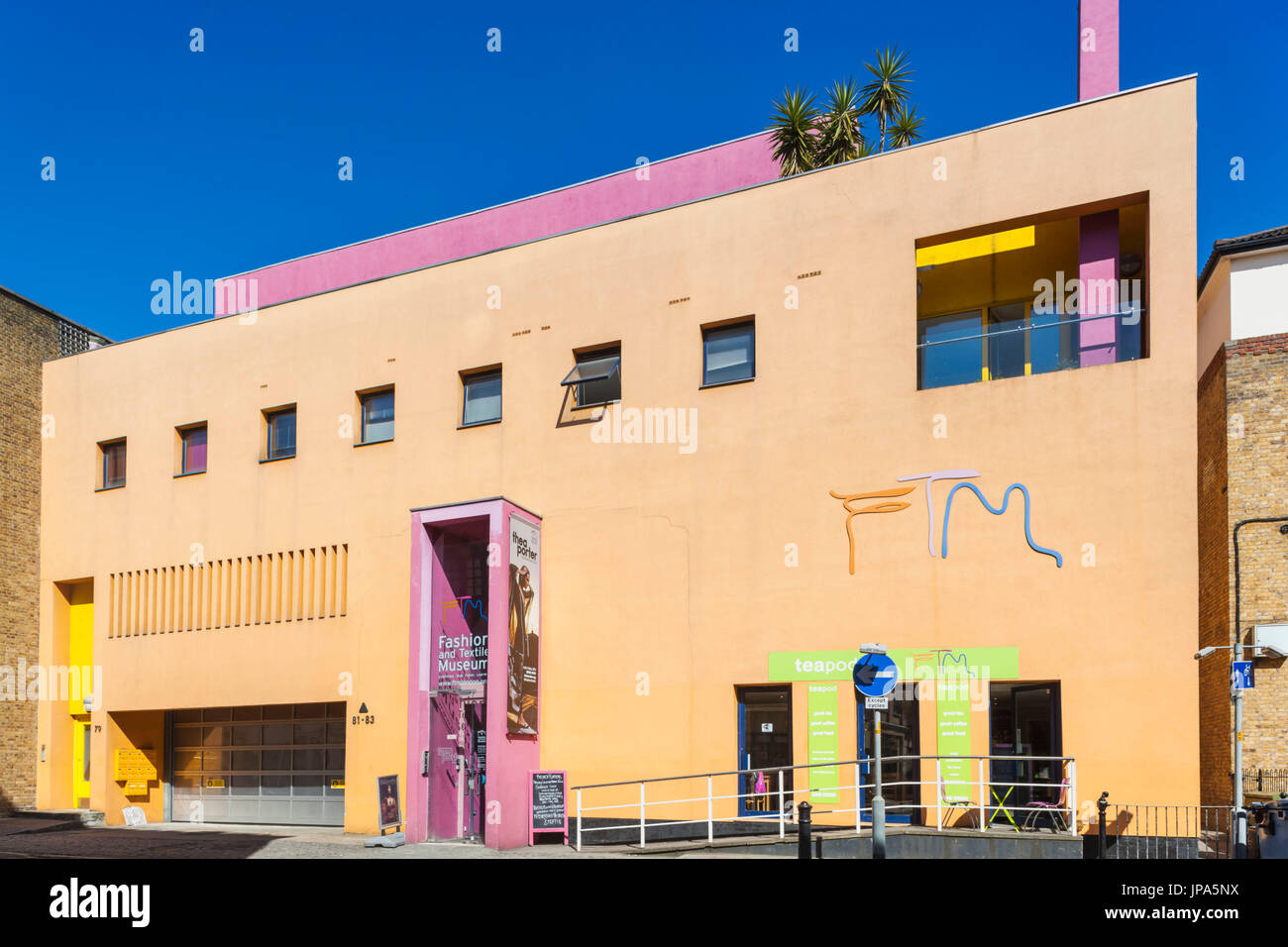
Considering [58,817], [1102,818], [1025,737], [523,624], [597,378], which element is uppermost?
[597,378]

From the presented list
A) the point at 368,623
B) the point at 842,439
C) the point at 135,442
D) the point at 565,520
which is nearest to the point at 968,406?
the point at 842,439

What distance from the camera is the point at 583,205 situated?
84.1 feet

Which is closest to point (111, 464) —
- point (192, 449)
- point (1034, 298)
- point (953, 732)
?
point (192, 449)

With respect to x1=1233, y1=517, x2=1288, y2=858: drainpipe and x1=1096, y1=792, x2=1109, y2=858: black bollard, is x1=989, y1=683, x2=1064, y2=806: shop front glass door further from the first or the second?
x1=1233, y1=517, x2=1288, y2=858: drainpipe

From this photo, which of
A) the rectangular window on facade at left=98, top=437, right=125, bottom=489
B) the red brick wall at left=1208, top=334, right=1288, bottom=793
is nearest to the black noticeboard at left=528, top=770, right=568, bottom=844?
the red brick wall at left=1208, top=334, right=1288, bottom=793

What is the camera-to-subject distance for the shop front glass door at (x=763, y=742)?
17.3 m

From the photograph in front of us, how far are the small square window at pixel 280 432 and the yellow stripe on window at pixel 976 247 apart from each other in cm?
1343

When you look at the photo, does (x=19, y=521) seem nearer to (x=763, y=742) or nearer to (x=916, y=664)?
(x=763, y=742)

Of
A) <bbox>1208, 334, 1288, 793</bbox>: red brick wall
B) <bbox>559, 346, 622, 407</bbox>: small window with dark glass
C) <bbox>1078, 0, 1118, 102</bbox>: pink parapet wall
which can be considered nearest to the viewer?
<bbox>1208, 334, 1288, 793</bbox>: red brick wall

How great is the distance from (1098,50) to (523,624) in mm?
13521

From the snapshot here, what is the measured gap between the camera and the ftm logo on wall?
16.3 meters

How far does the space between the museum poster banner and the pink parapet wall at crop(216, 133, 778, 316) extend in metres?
8.58

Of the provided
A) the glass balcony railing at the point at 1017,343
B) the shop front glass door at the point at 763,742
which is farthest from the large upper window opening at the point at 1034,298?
the shop front glass door at the point at 763,742

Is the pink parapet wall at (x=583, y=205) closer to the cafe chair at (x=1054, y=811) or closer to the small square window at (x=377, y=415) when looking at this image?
the small square window at (x=377, y=415)
